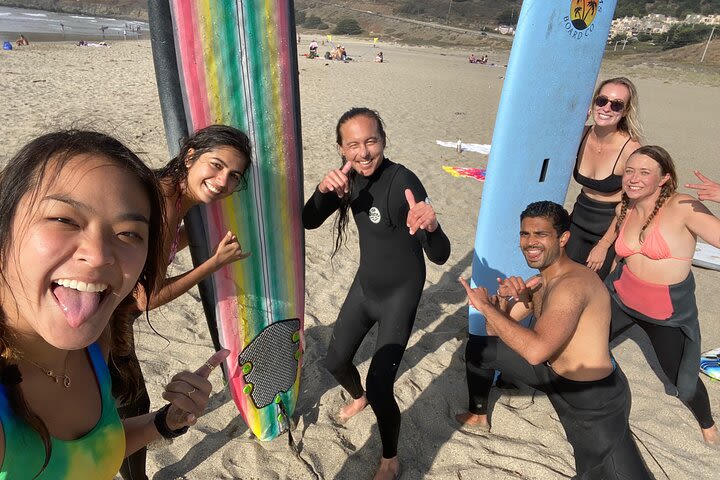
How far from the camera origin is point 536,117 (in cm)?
282

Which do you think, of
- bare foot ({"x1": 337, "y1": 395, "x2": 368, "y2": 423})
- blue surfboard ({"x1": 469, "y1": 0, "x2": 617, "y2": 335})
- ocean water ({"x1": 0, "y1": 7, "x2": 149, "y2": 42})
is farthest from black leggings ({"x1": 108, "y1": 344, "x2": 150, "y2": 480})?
ocean water ({"x1": 0, "y1": 7, "x2": 149, "y2": 42})

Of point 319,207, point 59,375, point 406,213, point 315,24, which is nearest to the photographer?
point 59,375

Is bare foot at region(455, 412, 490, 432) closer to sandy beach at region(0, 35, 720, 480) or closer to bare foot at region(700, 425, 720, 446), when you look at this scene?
sandy beach at region(0, 35, 720, 480)

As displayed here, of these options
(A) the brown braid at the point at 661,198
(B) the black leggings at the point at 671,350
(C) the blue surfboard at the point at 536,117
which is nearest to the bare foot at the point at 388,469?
(C) the blue surfboard at the point at 536,117

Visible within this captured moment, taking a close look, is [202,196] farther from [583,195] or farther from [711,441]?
[711,441]

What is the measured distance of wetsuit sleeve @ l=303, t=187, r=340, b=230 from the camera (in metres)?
2.21

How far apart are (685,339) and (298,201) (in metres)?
2.23

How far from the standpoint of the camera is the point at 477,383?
258cm

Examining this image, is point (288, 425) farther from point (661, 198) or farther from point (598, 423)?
point (661, 198)

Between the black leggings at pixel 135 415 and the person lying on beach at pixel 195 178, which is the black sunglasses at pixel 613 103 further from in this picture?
the black leggings at pixel 135 415

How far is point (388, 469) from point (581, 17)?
2806 millimetres

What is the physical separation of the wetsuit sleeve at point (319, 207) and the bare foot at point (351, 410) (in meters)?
1.14

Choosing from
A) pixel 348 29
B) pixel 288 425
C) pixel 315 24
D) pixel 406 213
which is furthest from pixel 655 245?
pixel 315 24

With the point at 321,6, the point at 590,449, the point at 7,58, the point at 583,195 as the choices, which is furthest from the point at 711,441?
the point at 321,6
